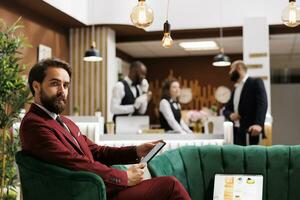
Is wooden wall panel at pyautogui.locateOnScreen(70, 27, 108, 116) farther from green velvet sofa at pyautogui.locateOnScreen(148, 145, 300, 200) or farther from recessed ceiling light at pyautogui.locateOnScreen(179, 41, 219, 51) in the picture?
green velvet sofa at pyautogui.locateOnScreen(148, 145, 300, 200)

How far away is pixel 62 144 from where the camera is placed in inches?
101

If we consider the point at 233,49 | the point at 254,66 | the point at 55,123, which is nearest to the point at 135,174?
the point at 55,123

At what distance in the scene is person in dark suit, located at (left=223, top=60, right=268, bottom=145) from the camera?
16.5ft

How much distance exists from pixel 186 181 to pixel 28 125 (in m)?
1.43

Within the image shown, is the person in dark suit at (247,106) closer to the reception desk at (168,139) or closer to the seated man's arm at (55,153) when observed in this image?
the reception desk at (168,139)

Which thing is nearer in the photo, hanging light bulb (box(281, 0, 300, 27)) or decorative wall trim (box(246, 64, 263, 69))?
hanging light bulb (box(281, 0, 300, 27))

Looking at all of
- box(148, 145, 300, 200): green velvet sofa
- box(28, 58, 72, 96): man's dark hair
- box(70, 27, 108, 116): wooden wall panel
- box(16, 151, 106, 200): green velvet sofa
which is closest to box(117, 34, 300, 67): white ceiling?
box(70, 27, 108, 116): wooden wall panel

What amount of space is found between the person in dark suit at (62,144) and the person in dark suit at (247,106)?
8.55 ft

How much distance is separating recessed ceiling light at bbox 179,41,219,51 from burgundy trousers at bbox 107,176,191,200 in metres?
7.27

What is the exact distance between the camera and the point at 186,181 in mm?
3521

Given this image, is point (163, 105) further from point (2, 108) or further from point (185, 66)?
point (185, 66)

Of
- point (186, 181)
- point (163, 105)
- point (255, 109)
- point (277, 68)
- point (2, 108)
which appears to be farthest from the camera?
point (277, 68)

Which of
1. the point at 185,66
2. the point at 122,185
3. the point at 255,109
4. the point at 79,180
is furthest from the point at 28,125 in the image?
the point at 185,66

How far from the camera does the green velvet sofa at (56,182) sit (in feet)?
8.13
